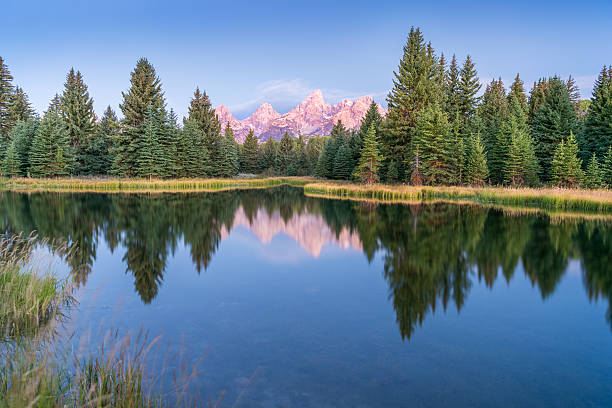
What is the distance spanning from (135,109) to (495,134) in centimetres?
4483

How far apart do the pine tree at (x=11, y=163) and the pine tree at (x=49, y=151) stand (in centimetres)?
180

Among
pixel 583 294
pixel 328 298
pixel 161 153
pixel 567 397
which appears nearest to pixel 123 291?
pixel 328 298

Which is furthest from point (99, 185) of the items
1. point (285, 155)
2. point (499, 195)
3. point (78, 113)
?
point (285, 155)

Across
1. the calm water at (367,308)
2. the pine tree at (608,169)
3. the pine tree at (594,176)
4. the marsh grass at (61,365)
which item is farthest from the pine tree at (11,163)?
the pine tree at (608,169)

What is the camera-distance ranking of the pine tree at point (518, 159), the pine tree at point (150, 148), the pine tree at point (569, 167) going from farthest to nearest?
the pine tree at point (150, 148) → the pine tree at point (518, 159) → the pine tree at point (569, 167)

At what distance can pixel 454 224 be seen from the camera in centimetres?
2002

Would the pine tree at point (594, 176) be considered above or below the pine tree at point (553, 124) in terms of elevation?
below

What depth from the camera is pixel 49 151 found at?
46406 mm

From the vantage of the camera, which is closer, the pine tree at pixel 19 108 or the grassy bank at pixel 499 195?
the grassy bank at pixel 499 195

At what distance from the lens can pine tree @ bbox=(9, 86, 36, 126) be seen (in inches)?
2325

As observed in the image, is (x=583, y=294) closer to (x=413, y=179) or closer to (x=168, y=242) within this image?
(x=168, y=242)

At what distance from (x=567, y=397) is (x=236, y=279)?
8044 mm

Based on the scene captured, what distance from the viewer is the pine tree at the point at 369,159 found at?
1655 inches

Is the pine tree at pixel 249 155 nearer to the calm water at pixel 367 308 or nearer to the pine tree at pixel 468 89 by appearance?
the pine tree at pixel 468 89
